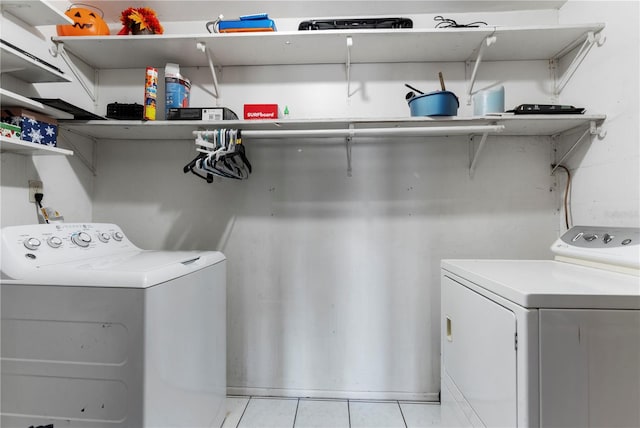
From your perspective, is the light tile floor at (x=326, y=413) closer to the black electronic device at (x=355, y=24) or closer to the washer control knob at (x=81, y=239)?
the washer control knob at (x=81, y=239)

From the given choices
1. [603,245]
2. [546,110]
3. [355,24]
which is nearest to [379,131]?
[355,24]

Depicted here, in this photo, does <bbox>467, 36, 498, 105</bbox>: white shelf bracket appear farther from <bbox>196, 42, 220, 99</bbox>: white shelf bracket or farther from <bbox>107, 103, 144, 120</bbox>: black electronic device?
<bbox>107, 103, 144, 120</bbox>: black electronic device

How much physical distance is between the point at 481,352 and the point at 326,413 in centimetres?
105

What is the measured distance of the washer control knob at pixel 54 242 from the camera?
1133mm

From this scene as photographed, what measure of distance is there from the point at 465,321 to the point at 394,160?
1.02 m

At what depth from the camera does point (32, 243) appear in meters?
1.07

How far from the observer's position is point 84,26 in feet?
5.23

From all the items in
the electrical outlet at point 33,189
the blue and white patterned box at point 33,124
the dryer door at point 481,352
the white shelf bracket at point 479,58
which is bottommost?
the dryer door at point 481,352

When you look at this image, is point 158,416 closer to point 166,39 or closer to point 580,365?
point 580,365

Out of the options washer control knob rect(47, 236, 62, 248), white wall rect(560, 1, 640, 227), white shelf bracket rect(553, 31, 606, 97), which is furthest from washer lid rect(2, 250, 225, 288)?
white shelf bracket rect(553, 31, 606, 97)

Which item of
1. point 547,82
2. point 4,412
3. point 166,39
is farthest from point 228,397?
point 547,82

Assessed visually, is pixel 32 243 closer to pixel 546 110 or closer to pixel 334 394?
pixel 334 394

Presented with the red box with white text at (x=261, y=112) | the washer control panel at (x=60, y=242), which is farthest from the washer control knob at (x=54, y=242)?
the red box with white text at (x=261, y=112)

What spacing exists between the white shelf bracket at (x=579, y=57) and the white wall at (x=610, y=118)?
3 cm
